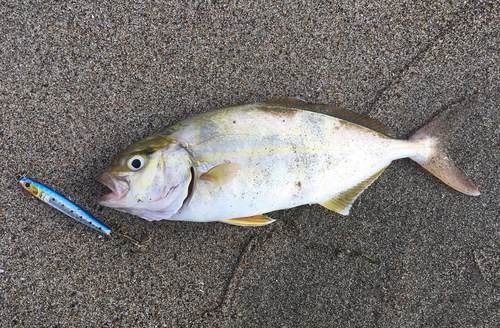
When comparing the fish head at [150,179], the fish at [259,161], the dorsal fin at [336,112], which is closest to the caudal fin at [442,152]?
the fish at [259,161]

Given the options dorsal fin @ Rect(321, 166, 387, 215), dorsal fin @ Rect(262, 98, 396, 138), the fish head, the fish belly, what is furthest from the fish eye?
dorsal fin @ Rect(321, 166, 387, 215)

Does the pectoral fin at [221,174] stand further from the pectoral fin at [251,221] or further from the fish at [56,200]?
the fish at [56,200]

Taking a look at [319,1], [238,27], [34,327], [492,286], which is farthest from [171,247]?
[492,286]

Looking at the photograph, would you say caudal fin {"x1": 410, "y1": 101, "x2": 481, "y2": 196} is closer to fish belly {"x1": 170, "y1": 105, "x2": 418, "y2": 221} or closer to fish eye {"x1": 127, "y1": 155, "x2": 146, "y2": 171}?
fish belly {"x1": 170, "y1": 105, "x2": 418, "y2": 221}

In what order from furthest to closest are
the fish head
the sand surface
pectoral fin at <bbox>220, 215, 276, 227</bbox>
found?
the sand surface < pectoral fin at <bbox>220, 215, 276, 227</bbox> < the fish head

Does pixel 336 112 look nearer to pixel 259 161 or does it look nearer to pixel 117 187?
pixel 259 161
